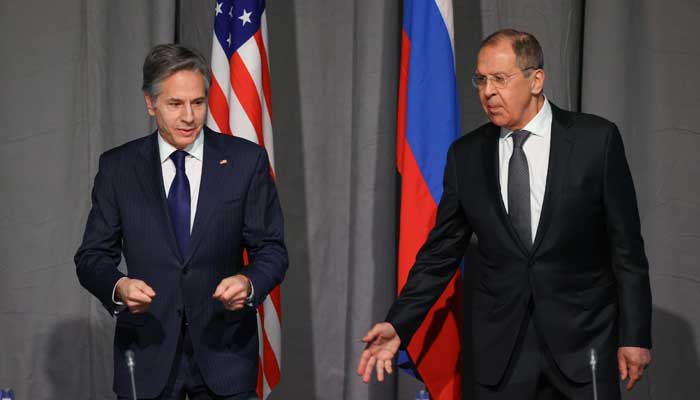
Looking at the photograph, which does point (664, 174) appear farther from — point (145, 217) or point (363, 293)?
point (145, 217)

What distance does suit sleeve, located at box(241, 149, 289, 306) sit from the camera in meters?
2.85

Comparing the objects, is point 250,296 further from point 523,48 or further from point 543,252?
point 523,48

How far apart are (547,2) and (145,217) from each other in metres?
2.46

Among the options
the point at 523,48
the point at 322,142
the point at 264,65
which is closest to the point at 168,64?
the point at 523,48

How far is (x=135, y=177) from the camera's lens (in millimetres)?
2906

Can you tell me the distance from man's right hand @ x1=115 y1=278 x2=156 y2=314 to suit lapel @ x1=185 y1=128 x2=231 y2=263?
21cm

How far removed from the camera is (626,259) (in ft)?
9.81

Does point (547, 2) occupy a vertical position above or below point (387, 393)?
above

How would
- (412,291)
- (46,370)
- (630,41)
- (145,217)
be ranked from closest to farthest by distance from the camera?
(145,217), (412,291), (630,41), (46,370)

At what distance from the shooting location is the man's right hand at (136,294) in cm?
259

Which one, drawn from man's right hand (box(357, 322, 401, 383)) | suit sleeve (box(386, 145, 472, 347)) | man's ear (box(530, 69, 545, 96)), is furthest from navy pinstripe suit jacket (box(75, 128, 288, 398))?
man's ear (box(530, 69, 545, 96))

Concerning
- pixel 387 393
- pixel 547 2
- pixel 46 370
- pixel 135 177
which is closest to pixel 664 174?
pixel 547 2

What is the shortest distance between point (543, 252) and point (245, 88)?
161 cm

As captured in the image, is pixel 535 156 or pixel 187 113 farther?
pixel 535 156
